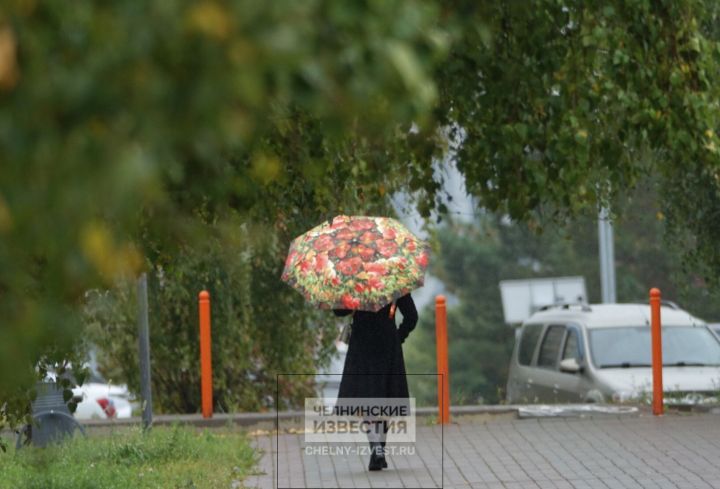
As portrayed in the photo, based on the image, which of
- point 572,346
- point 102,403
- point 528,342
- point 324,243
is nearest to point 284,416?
point 572,346

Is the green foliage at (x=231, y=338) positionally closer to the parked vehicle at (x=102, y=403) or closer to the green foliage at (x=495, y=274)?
the parked vehicle at (x=102, y=403)

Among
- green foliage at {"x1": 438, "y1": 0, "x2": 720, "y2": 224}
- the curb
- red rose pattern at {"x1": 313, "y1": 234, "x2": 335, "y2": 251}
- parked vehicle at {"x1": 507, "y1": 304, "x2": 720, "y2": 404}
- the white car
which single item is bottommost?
the white car

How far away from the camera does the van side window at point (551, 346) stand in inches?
699

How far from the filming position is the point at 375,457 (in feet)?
35.5

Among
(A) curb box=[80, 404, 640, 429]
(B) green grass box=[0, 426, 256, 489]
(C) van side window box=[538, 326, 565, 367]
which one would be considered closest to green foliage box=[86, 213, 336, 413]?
(A) curb box=[80, 404, 640, 429]

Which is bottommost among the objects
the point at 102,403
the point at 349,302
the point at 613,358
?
the point at 102,403

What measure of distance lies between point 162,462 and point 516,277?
49.6 meters

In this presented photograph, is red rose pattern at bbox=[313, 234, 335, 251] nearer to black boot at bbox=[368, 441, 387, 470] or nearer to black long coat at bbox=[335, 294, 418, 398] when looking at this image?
black long coat at bbox=[335, 294, 418, 398]

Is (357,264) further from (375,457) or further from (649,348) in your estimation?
(649,348)

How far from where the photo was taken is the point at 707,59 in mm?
7887

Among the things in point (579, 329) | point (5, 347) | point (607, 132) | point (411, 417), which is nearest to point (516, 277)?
point (579, 329)

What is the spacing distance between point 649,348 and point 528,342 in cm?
209

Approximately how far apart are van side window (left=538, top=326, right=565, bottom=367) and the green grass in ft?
17.8

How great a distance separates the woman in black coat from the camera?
10.9m
